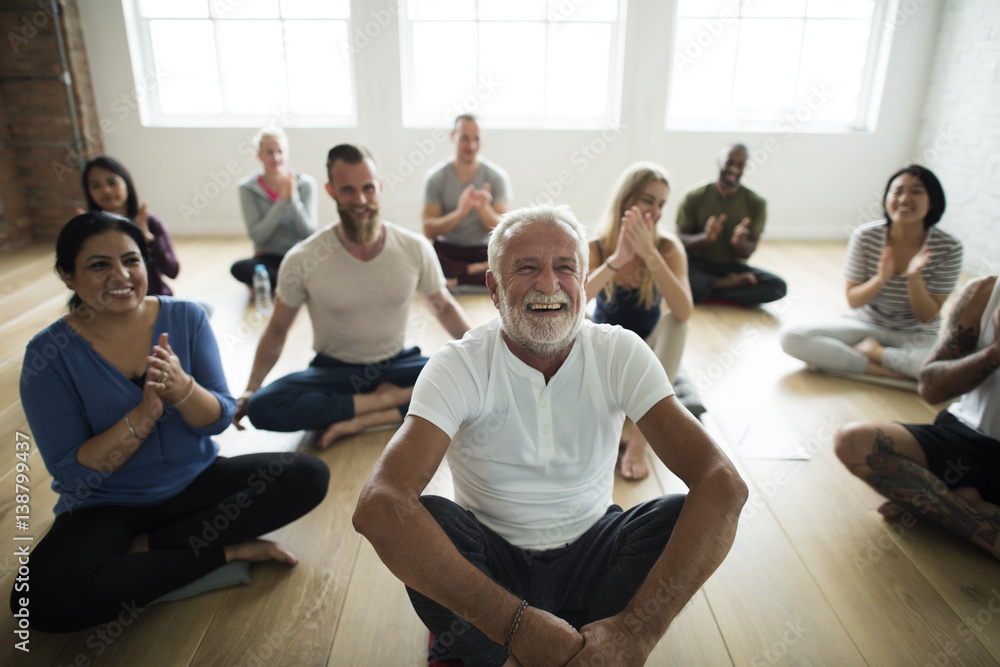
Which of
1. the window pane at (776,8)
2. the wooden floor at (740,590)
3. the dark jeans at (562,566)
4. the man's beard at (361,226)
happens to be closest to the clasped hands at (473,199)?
the man's beard at (361,226)

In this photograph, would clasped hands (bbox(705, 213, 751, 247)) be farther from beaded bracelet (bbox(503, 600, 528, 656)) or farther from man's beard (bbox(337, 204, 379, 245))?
beaded bracelet (bbox(503, 600, 528, 656))

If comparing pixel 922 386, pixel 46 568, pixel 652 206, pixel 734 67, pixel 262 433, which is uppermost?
pixel 734 67

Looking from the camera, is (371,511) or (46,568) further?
(46,568)

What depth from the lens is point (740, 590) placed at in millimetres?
1835

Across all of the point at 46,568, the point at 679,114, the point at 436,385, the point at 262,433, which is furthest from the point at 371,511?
the point at 679,114

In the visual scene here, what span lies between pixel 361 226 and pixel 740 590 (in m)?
1.74

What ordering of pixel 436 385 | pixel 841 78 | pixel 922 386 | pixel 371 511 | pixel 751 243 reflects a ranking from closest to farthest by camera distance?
pixel 371 511 < pixel 436 385 < pixel 922 386 < pixel 751 243 < pixel 841 78

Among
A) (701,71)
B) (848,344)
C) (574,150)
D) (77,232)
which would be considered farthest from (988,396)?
(701,71)

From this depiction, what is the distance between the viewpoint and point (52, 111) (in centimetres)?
546

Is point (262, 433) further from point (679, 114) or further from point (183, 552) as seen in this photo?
point (679, 114)

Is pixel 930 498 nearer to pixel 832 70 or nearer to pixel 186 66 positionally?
pixel 832 70

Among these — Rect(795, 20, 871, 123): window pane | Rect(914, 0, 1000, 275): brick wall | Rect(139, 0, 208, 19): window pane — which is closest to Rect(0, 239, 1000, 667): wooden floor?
Rect(914, 0, 1000, 275): brick wall

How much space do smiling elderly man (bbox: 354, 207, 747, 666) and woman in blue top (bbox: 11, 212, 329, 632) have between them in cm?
69

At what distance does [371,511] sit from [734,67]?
5.92m
